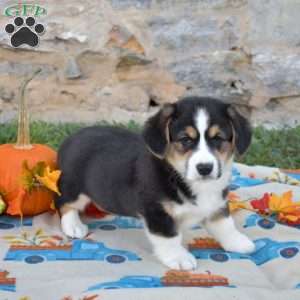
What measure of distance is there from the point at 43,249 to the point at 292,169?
82.1 inches

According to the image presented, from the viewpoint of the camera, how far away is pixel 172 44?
204 inches

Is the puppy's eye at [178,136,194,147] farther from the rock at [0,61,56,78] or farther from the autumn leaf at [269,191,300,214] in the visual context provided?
the rock at [0,61,56,78]

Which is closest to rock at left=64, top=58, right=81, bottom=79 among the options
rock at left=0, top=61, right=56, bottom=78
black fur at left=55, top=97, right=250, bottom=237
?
rock at left=0, top=61, right=56, bottom=78

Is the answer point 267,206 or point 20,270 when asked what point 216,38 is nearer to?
point 267,206

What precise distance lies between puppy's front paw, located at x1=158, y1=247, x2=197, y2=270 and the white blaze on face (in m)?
0.35

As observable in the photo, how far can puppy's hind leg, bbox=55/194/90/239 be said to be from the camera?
3.12 metres

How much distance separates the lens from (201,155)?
2.58 metres

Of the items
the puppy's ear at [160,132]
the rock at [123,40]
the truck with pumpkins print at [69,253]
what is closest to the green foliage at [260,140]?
the rock at [123,40]

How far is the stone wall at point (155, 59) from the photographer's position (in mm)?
5098

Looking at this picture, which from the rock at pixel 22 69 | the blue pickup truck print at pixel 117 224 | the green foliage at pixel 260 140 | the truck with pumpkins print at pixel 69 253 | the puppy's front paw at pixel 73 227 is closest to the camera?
the truck with pumpkins print at pixel 69 253

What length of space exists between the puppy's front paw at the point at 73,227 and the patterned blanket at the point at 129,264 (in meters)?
0.04

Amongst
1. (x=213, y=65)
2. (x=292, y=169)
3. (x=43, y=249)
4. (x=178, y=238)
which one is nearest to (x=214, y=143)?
(x=178, y=238)

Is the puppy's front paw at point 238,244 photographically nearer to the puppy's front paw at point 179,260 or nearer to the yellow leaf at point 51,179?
the puppy's front paw at point 179,260

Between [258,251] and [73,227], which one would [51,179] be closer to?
[73,227]
